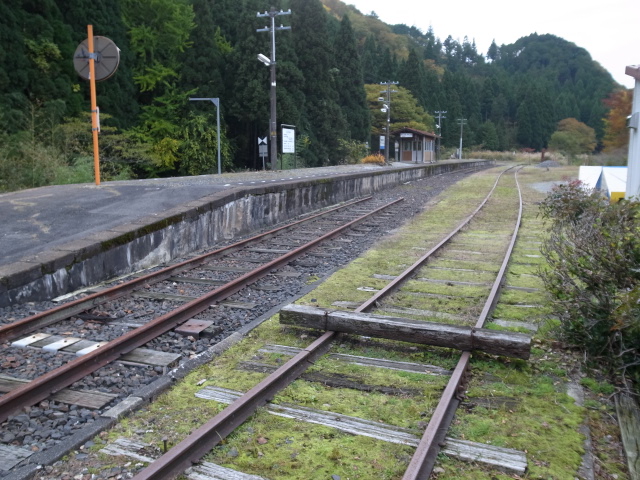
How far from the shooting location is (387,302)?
646 centimetres

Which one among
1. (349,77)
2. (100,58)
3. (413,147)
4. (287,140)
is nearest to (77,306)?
(100,58)

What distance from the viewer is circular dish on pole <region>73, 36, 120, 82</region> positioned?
434 inches

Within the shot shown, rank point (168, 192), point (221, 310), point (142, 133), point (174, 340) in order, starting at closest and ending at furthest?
point (174, 340) → point (221, 310) → point (168, 192) → point (142, 133)

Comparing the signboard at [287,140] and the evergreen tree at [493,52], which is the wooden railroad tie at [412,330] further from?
the evergreen tree at [493,52]

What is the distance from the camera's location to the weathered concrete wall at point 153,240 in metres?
6.44

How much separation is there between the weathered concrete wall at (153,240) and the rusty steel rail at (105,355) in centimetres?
186

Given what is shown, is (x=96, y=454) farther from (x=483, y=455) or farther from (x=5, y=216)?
(x=5, y=216)

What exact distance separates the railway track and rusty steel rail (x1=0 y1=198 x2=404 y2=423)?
1067 millimetres

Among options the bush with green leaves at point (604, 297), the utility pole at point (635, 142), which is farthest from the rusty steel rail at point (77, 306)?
the utility pole at point (635, 142)

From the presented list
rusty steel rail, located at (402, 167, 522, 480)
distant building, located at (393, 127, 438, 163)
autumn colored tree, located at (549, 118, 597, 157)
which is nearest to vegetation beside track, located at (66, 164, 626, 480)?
rusty steel rail, located at (402, 167, 522, 480)

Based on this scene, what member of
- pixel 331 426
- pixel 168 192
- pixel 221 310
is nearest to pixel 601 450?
pixel 331 426

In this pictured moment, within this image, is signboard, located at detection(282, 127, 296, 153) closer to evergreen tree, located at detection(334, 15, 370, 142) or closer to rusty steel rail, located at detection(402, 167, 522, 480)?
rusty steel rail, located at detection(402, 167, 522, 480)

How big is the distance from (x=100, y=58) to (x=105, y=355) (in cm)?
832

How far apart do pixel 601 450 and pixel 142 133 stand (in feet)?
111
